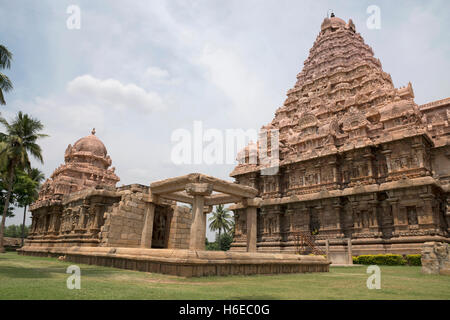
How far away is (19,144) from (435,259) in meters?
32.1

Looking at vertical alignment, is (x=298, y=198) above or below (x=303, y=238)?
above

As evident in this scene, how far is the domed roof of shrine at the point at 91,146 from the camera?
40.0 m

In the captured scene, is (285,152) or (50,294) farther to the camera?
(285,152)

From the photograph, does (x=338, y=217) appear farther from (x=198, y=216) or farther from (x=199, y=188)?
(x=199, y=188)

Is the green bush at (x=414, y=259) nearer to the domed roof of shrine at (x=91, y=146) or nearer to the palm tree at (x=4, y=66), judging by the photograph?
the palm tree at (x=4, y=66)

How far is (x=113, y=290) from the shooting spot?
20.2 ft

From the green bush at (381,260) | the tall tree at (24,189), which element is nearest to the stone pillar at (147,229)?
the green bush at (381,260)

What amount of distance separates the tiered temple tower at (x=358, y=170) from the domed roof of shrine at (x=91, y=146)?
19.1 m

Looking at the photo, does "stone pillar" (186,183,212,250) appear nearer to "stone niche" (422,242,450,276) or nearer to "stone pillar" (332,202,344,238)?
"stone niche" (422,242,450,276)

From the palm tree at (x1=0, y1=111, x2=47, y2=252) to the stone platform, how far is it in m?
18.4

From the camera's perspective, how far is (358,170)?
26.7 metres
